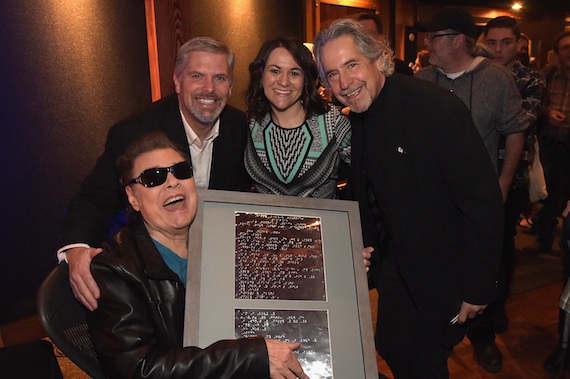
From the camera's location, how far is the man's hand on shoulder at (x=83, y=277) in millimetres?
1585

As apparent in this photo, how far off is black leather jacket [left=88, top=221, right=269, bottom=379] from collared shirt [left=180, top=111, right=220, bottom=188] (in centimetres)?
91

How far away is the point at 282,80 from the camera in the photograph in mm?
2559

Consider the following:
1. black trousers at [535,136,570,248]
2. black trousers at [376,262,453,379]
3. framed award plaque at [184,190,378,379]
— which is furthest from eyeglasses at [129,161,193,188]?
black trousers at [535,136,570,248]

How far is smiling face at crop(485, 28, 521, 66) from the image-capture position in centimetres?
402

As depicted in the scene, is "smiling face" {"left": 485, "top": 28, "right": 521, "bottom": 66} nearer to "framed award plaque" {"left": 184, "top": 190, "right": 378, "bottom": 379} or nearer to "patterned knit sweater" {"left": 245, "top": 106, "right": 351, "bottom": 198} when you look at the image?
"patterned knit sweater" {"left": 245, "top": 106, "right": 351, "bottom": 198}

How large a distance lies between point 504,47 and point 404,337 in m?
2.82

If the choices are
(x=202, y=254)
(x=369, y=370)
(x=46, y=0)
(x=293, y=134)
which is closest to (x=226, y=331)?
(x=202, y=254)

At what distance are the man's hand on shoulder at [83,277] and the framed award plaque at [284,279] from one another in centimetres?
31

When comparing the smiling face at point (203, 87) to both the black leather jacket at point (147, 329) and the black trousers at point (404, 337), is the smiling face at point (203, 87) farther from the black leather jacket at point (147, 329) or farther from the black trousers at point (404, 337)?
the black trousers at point (404, 337)

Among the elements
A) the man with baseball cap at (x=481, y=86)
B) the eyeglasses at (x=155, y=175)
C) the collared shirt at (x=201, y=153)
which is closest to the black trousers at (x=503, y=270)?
the man with baseball cap at (x=481, y=86)

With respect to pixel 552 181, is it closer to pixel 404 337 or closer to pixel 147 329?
pixel 404 337

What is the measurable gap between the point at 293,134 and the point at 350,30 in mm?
687

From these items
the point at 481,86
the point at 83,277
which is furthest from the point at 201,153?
the point at 481,86

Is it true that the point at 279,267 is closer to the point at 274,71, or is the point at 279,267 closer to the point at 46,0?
the point at 274,71
